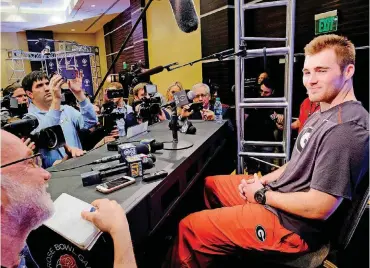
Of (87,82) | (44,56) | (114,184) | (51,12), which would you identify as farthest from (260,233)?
(87,82)

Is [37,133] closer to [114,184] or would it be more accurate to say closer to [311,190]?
[114,184]

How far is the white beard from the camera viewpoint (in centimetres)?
64

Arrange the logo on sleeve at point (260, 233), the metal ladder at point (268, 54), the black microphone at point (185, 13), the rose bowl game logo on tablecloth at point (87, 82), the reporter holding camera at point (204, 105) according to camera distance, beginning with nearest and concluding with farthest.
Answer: the logo on sleeve at point (260, 233) < the black microphone at point (185, 13) < the metal ladder at point (268, 54) < the reporter holding camera at point (204, 105) < the rose bowl game logo on tablecloth at point (87, 82)

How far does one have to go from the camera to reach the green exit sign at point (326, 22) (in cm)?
260

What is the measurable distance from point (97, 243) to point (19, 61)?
41.1ft

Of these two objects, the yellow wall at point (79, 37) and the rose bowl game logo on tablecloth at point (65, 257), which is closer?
the rose bowl game logo on tablecloth at point (65, 257)

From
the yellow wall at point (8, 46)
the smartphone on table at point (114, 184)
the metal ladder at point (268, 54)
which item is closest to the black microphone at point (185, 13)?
the metal ladder at point (268, 54)

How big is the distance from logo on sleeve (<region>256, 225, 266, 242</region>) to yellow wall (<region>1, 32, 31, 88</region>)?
12.0 m

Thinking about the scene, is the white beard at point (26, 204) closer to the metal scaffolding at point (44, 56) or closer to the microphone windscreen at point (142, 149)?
the microphone windscreen at point (142, 149)

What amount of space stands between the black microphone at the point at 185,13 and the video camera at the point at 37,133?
36.3 inches

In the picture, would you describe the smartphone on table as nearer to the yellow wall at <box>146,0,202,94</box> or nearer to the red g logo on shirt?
the red g logo on shirt

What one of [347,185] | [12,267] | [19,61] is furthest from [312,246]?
[19,61]

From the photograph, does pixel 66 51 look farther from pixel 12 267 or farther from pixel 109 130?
pixel 12 267

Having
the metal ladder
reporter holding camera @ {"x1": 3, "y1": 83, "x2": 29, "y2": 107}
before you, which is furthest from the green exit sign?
reporter holding camera @ {"x1": 3, "y1": 83, "x2": 29, "y2": 107}
